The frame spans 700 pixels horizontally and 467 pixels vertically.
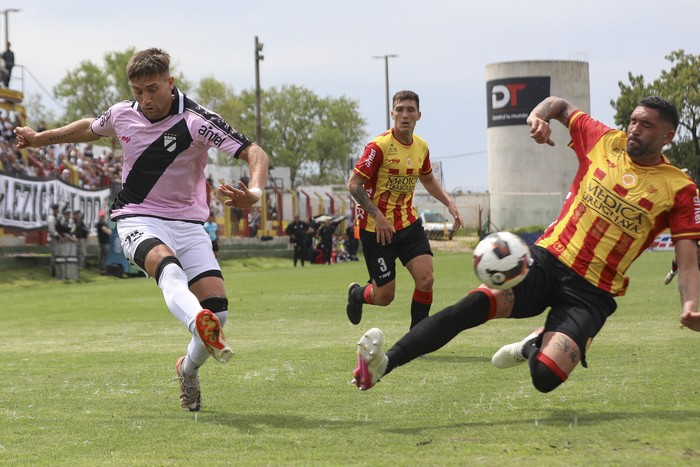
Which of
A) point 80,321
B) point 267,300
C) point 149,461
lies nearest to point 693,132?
point 267,300

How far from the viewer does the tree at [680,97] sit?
57831mm

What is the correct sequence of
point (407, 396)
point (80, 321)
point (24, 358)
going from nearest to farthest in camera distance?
point (407, 396)
point (24, 358)
point (80, 321)

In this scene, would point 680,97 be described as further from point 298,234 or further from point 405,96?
point 405,96

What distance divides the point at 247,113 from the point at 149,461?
107 metres

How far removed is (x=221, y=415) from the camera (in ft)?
22.5

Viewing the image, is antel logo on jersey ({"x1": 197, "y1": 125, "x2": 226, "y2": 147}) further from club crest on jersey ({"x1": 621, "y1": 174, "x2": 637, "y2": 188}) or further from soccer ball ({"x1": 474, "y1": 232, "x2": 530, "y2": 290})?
club crest on jersey ({"x1": 621, "y1": 174, "x2": 637, "y2": 188})

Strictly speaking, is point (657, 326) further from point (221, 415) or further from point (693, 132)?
point (693, 132)

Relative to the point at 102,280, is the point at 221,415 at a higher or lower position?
higher

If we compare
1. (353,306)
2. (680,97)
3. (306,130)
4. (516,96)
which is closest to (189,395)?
(353,306)

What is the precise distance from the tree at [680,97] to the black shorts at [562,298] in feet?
173

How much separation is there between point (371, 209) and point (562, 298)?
12.0ft

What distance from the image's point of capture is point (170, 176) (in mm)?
7332

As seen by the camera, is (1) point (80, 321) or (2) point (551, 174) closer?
(1) point (80, 321)

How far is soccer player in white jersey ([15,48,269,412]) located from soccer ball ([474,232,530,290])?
1.61 meters
